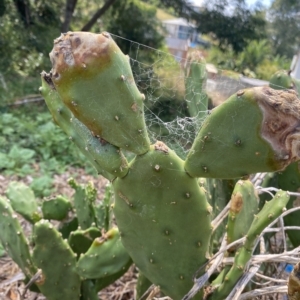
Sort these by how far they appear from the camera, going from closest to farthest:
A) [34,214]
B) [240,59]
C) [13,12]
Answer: [34,214], [13,12], [240,59]

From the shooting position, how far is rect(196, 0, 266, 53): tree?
692cm

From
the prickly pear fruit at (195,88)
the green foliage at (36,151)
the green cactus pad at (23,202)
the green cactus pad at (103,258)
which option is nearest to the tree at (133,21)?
the green foliage at (36,151)

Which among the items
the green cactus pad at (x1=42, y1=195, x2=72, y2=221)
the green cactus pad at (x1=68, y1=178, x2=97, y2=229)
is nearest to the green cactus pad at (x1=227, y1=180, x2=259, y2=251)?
the green cactus pad at (x1=68, y1=178, x2=97, y2=229)

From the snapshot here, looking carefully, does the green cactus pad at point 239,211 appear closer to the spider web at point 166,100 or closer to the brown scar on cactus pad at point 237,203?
the brown scar on cactus pad at point 237,203

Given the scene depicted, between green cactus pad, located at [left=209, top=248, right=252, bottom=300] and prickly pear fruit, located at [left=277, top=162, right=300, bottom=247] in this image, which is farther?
prickly pear fruit, located at [left=277, top=162, right=300, bottom=247]

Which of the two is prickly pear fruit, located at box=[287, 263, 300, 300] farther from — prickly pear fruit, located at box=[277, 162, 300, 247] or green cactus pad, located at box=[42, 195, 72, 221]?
green cactus pad, located at box=[42, 195, 72, 221]

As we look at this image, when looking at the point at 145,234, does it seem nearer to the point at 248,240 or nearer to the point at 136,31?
the point at 248,240

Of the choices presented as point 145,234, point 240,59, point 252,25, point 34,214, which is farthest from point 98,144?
point 240,59

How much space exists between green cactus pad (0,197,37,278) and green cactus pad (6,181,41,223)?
261 mm

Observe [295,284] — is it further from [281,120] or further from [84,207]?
[84,207]

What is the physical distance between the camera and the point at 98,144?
90 centimetres

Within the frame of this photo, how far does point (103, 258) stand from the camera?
1.27 m

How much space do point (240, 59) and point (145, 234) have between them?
573 inches

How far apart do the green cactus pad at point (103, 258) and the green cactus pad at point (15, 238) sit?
19cm
